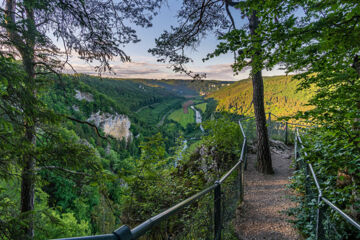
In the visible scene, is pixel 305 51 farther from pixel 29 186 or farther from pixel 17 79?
pixel 29 186

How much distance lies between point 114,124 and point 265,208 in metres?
85.7

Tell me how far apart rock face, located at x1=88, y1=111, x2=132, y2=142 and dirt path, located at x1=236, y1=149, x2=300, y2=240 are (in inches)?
2991

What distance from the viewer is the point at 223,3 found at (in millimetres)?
6031

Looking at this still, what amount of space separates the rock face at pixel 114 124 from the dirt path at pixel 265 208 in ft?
249

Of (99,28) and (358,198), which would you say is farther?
(99,28)

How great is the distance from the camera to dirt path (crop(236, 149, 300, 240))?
3.24 meters

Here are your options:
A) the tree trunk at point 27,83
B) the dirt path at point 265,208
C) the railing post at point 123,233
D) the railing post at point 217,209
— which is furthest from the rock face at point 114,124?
the railing post at point 123,233

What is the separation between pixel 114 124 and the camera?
3290 inches

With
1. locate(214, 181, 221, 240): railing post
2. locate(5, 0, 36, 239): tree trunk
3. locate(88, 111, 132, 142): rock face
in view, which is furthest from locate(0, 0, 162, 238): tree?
locate(88, 111, 132, 142): rock face

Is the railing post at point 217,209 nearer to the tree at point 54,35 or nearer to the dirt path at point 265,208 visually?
the dirt path at point 265,208

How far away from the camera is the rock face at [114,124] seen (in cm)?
7694

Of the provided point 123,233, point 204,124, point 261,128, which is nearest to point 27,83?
point 123,233

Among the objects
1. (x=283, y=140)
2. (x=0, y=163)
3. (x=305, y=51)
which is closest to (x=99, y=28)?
(x=0, y=163)

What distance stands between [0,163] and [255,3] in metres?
4.74
